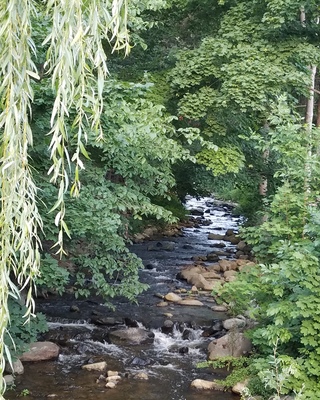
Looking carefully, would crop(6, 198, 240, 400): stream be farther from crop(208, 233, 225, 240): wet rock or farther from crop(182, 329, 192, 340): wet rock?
crop(208, 233, 225, 240): wet rock

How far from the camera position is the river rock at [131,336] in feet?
30.7

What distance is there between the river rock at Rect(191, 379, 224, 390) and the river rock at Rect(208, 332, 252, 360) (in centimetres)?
87

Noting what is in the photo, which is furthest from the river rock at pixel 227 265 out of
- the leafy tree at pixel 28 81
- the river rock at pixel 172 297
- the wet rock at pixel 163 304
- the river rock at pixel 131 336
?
the leafy tree at pixel 28 81

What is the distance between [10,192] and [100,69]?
30.4 inches

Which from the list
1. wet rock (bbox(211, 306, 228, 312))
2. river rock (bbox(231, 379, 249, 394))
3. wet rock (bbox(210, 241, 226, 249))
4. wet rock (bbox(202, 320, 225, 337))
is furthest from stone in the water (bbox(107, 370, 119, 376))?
wet rock (bbox(210, 241, 226, 249))

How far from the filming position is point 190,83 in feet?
34.6

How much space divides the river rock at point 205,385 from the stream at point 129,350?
0.30ft

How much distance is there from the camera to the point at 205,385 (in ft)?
24.9

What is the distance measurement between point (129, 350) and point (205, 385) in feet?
6.09

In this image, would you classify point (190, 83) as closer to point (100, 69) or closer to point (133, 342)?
point (133, 342)

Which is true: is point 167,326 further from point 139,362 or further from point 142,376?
point 142,376

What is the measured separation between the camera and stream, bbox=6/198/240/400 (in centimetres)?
738

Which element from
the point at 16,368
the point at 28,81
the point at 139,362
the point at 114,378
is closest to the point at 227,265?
the point at 139,362

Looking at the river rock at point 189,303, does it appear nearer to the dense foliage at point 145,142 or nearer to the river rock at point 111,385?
the dense foliage at point 145,142
